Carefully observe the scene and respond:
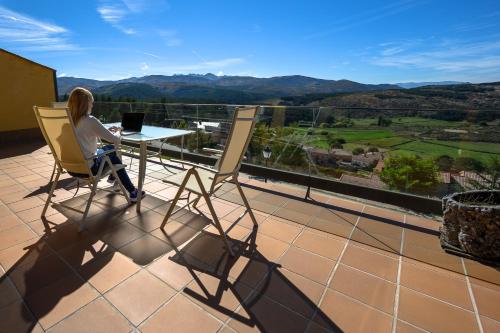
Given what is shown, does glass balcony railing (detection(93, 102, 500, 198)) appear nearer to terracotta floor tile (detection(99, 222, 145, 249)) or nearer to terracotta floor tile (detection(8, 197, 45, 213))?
terracotta floor tile (detection(99, 222, 145, 249))

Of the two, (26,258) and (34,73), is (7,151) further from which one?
(26,258)

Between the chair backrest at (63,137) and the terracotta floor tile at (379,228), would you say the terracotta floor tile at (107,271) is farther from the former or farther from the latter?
the terracotta floor tile at (379,228)

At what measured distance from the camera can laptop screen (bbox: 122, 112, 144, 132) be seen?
A: 11.6 ft

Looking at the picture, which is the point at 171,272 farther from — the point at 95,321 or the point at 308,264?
the point at 308,264

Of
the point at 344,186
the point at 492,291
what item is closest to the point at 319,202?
the point at 344,186

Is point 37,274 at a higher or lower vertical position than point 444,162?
lower

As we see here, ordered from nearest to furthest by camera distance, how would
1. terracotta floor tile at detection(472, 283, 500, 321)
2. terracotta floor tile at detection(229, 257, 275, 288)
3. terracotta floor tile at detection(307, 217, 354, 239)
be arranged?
1. terracotta floor tile at detection(472, 283, 500, 321)
2. terracotta floor tile at detection(229, 257, 275, 288)
3. terracotta floor tile at detection(307, 217, 354, 239)

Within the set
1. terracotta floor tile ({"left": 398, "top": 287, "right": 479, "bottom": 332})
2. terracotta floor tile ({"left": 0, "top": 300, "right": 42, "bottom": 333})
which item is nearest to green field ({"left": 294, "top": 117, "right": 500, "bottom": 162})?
terracotta floor tile ({"left": 398, "top": 287, "right": 479, "bottom": 332})

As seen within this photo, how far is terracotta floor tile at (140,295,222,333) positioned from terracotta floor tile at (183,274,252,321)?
5 cm

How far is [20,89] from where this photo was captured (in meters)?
6.88

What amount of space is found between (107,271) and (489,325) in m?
2.53

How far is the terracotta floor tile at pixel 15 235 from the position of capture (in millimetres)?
2186

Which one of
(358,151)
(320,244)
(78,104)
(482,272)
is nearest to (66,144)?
Answer: (78,104)

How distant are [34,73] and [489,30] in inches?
902
